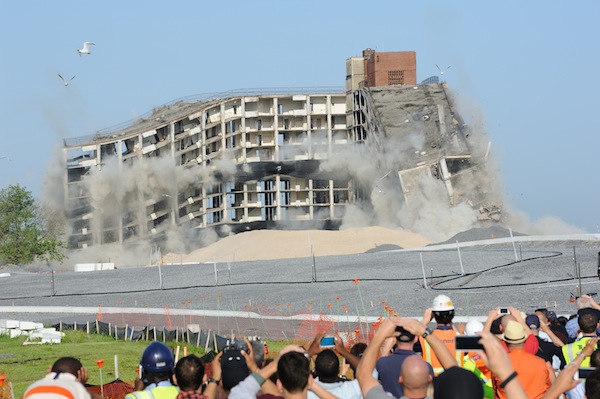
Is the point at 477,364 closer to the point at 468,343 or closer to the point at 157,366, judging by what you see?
the point at 157,366

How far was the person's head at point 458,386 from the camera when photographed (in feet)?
19.2

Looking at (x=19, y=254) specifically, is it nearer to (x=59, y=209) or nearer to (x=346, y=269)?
(x=59, y=209)

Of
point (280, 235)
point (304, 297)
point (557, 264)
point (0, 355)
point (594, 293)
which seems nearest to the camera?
point (0, 355)

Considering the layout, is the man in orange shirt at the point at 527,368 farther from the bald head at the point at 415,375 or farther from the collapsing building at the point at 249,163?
the collapsing building at the point at 249,163

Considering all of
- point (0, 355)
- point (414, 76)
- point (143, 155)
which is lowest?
point (0, 355)

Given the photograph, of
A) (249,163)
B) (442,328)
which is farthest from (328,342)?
(249,163)

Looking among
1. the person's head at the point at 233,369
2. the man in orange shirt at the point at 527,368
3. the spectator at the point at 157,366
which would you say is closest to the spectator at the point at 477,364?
the man in orange shirt at the point at 527,368

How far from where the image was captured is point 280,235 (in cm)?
8606

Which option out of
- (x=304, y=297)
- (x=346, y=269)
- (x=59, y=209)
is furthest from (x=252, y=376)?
(x=59, y=209)

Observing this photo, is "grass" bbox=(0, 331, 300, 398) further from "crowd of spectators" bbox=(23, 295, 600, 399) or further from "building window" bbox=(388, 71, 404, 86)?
"building window" bbox=(388, 71, 404, 86)

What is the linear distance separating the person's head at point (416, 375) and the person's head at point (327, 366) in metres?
1.75

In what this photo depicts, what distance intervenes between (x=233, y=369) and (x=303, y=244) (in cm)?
7297

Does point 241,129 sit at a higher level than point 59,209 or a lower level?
higher

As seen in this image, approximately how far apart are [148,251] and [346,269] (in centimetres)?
4414
